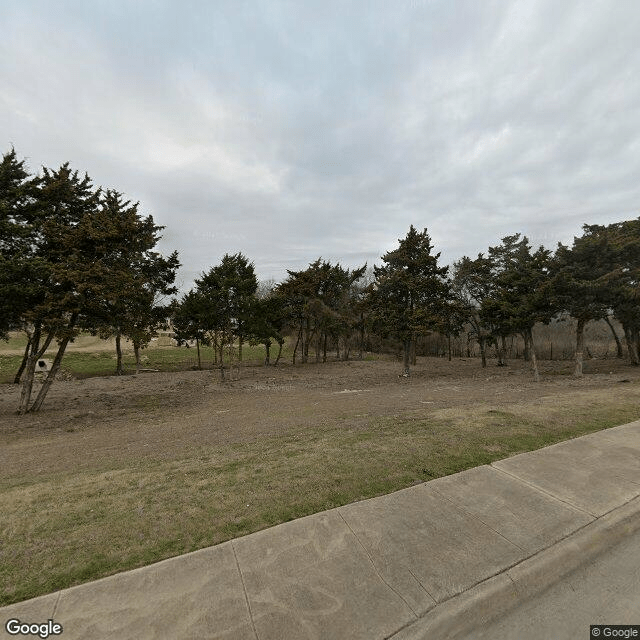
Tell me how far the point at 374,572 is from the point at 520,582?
1.51 metres

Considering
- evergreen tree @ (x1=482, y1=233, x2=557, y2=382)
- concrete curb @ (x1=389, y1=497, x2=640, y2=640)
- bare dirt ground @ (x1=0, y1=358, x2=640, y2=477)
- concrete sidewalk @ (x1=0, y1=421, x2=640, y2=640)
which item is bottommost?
bare dirt ground @ (x1=0, y1=358, x2=640, y2=477)

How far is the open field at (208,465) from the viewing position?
3.82 m

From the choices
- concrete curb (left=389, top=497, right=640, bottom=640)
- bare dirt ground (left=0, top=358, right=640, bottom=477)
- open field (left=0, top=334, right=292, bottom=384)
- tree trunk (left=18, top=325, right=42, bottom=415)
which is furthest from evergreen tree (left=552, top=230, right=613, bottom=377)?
tree trunk (left=18, top=325, right=42, bottom=415)

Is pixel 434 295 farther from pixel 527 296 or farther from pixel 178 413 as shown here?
pixel 178 413

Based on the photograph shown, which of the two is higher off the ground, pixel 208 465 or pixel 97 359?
pixel 97 359

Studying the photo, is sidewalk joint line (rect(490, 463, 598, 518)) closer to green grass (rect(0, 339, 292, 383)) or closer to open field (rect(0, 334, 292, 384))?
open field (rect(0, 334, 292, 384))

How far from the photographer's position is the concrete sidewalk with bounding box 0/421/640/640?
287cm

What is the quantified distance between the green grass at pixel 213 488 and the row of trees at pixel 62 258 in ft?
26.9

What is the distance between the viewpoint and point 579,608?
3.22m

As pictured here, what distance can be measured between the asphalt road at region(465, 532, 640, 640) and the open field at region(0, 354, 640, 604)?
6.54ft

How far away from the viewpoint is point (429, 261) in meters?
24.5

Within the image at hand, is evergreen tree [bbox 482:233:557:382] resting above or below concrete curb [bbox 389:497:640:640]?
above

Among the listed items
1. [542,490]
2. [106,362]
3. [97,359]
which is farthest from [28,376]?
[97,359]

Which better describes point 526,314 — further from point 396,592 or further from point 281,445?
point 396,592
